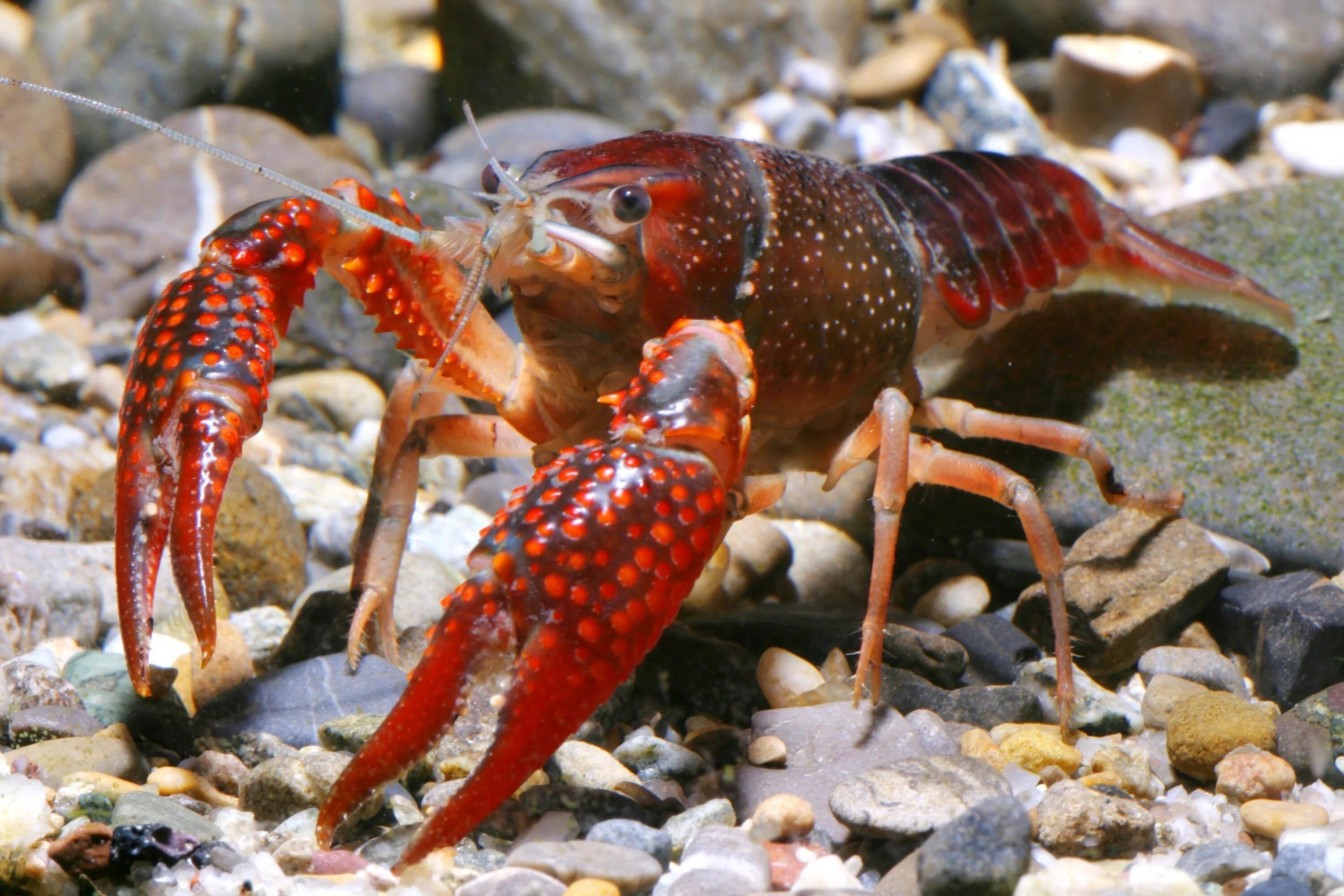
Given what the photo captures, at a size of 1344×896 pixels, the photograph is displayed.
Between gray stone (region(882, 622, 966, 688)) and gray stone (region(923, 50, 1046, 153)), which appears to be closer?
gray stone (region(882, 622, 966, 688))

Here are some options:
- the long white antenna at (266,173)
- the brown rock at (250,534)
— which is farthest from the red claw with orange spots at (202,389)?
the brown rock at (250,534)

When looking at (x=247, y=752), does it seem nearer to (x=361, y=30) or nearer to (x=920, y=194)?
(x=920, y=194)

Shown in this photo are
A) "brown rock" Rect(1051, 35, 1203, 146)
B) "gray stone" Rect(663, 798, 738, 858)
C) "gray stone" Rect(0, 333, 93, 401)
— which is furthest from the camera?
"brown rock" Rect(1051, 35, 1203, 146)

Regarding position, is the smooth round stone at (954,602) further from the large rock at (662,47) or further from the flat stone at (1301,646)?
the large rock at (662,47)

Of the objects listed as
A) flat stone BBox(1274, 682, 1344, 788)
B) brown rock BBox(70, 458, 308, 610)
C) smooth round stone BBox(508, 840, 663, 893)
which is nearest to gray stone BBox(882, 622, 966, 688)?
flat stone BBox(1274, 682, 1344, 788)

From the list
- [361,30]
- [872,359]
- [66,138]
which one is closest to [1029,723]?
[872,359]

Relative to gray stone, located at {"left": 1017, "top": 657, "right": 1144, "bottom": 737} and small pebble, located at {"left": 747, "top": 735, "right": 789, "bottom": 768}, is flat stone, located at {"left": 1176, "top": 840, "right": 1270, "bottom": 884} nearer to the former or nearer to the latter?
gray stone, located at {"left": 1017, "top": 657, "right": 1144, "bottom": 737}

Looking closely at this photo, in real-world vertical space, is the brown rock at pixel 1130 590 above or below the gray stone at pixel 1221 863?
below

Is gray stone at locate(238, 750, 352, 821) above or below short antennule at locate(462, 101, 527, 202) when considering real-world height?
below
